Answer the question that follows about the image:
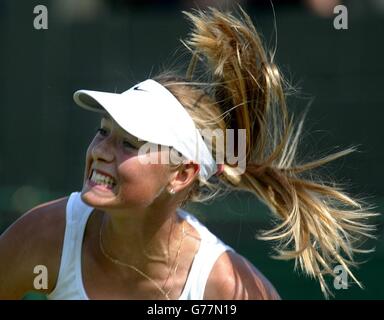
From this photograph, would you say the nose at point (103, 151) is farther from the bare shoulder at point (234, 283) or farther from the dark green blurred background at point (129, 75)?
the dark green blurred background at point (129, 75)

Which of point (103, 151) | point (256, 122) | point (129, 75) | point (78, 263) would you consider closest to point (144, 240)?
point (78, 263)

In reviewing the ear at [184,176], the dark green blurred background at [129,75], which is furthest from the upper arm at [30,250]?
the dark green blurred background at [129,75]

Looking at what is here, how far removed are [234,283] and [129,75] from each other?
3048mm

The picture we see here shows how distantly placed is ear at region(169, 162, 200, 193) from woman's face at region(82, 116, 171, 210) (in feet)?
0.36

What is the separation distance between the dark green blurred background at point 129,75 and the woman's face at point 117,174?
7.58 ft

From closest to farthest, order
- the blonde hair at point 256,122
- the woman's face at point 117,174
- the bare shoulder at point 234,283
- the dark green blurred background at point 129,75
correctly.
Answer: the woman's face at point 117,174
the bare shoulder at point 234,283
the blonde hair at point 256,122
the dark green blurred background at point 129,75

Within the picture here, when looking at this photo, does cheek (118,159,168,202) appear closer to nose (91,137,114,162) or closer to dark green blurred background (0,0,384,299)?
nose (91,137,114,162)

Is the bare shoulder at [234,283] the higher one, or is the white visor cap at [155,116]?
the white visor cap at [155,116]

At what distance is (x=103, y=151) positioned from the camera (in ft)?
8.97

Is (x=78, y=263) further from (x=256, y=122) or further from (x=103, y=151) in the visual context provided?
(x=256, y=122)

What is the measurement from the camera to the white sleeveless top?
286 centimetres

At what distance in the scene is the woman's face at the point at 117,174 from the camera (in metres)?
2.70

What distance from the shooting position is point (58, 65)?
235 inches
